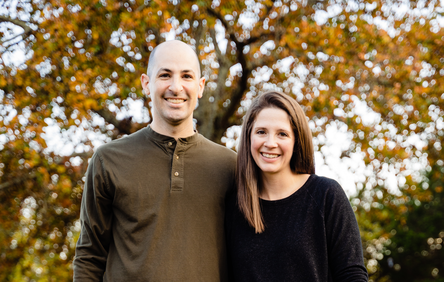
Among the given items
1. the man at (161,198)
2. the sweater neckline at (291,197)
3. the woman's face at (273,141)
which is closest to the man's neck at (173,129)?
the man at (161,198)

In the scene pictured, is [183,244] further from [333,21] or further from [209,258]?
[333,21]

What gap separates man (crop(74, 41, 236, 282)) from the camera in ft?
8.02

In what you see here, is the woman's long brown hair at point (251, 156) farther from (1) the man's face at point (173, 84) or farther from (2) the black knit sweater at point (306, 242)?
(1) the man's face at point (173, 84)

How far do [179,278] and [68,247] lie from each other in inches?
347

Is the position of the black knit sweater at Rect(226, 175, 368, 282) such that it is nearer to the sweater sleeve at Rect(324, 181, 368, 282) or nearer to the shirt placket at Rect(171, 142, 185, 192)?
the sweater sleeve at Rect(324, 181, 368, 282)

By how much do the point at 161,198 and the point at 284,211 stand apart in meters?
0.78

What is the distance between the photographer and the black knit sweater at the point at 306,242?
92.0 inches

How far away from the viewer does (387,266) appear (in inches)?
1076

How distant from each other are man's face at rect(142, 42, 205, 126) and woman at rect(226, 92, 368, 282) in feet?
1.43

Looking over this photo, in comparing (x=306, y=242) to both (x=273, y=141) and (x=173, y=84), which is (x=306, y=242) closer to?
(x=273, y=141)

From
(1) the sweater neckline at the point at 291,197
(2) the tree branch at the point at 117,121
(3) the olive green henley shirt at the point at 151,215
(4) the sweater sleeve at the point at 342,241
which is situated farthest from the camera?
(2) the tree branch at the point at 117,121

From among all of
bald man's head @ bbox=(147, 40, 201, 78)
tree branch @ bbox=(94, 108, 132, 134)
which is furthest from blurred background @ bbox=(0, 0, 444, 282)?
bald man's head @ bbox=(147, 40, 201, 78)

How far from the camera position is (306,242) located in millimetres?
2379

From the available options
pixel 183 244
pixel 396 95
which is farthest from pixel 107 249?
pixel 396 95
